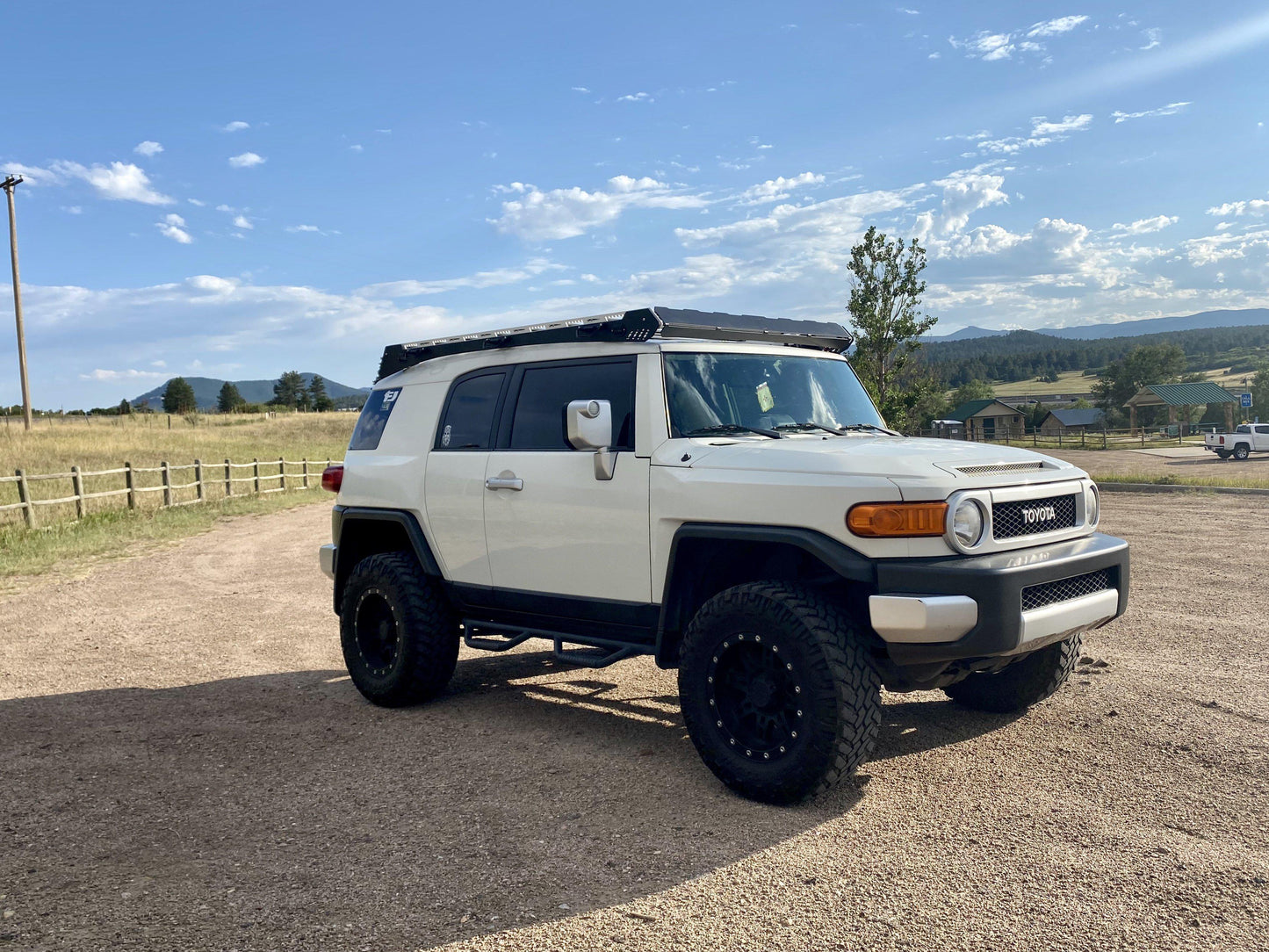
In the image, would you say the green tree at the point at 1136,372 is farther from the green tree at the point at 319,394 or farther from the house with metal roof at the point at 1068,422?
the green tree at the point at 319,394

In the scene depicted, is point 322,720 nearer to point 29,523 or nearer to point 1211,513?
point 29,523

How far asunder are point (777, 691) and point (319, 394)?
127 m

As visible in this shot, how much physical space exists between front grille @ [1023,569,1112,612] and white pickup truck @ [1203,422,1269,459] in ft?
146

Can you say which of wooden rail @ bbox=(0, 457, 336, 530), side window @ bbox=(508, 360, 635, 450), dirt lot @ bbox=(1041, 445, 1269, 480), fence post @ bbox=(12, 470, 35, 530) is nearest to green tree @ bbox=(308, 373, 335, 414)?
wooden rail @ bbox=(0, 457, 336, 530)

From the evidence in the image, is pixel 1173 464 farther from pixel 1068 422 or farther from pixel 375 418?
pixel 1068 422

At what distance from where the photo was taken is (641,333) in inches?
195

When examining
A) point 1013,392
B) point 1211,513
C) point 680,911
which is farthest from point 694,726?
point 1013,392

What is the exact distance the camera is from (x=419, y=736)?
5.50 meters

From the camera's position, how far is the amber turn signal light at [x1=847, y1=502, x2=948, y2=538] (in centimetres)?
396

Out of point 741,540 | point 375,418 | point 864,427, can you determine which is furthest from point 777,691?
point 375,418

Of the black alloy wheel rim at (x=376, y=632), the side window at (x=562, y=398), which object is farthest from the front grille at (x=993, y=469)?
the black alloy wheel rim at (x=376, y=632)

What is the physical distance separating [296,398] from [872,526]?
128 metres

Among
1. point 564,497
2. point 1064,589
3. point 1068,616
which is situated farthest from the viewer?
point 564,497

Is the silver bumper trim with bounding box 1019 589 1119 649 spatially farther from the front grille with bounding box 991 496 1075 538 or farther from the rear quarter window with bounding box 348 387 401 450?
the rear quarter window with bounding box 348 387 401 450
